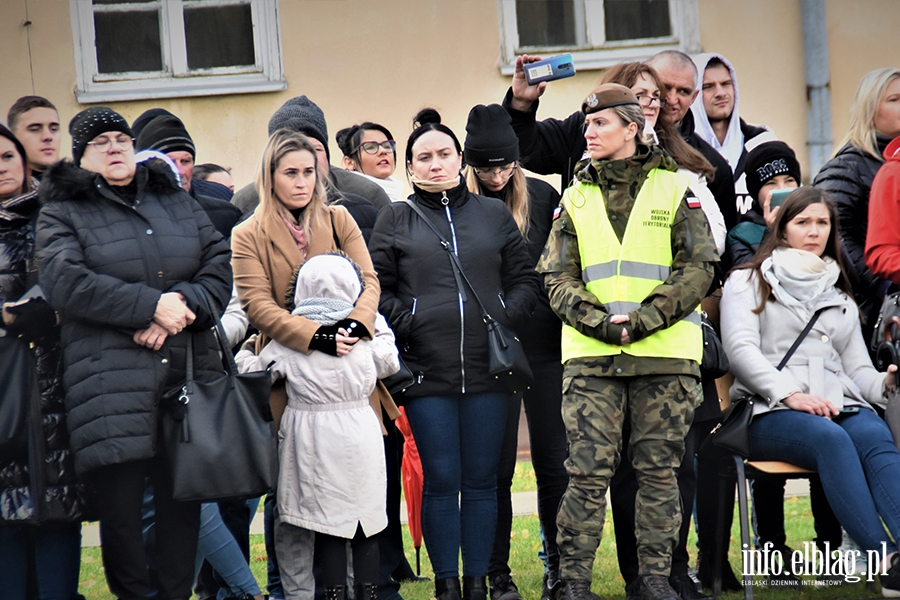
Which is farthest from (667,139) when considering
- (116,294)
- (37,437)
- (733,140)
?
(37,437)

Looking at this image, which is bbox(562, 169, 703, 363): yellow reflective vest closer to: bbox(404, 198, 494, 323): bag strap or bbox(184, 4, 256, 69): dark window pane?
bbox(404, 198, 494, 323): bag strap

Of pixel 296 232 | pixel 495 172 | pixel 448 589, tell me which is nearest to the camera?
pixel 448 589

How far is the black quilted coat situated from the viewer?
4.09 m

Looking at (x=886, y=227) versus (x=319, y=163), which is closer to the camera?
(x=319, y=163)

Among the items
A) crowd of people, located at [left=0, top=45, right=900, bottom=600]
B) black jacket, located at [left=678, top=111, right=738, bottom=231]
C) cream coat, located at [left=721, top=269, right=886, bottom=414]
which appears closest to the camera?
crowd of people, located at [left=0, top=45, right=900, bottom=600]

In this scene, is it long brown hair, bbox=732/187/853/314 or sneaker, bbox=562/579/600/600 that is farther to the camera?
long brown hair, bbox=732/187/853/314

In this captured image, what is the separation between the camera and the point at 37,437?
4.11 metres

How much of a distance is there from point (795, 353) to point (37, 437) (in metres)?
3.22

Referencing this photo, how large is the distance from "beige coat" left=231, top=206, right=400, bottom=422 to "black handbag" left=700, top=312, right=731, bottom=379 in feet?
4.50

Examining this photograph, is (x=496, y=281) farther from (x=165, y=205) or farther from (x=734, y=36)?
(x=734, y=36)

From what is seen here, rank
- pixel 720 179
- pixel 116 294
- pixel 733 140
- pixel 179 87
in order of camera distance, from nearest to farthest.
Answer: pixel 116 294
pixel 720 179
pixel 733 140
pixel 179 87

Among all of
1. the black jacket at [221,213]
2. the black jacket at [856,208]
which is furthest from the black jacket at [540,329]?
the black jacket at [856,208]

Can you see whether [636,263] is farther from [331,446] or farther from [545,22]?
[545,22]

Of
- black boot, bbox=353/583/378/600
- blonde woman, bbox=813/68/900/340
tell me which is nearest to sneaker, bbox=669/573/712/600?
black boot, bbox=353/583/378/600
